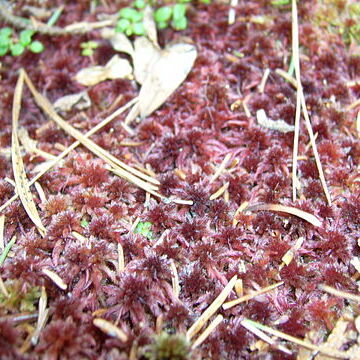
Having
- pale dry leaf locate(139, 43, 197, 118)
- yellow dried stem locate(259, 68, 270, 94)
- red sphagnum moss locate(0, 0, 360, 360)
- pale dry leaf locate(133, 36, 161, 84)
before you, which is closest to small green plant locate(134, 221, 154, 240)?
red sphagnum moss locate(0, 0, 360, 360)

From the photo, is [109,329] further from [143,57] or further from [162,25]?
[162,25]

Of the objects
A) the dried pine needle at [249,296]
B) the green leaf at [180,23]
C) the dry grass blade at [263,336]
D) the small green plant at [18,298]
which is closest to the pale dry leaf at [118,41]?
the green leaf at [180,23]

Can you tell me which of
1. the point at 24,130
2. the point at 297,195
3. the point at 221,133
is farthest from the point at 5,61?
the point at 297,195

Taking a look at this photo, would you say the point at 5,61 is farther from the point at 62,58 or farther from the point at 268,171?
the point at 268,171

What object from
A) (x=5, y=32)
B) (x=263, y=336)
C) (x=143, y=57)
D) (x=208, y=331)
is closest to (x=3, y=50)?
(x=5, y=32)

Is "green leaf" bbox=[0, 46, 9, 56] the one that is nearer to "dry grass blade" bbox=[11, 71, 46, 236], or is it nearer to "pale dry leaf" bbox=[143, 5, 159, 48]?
"dry grass blade" bbox=[11, 71, 46, 236]

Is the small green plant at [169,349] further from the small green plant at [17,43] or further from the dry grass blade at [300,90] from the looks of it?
the small green plant at [17,43]

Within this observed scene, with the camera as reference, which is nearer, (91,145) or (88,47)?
(91,145)
